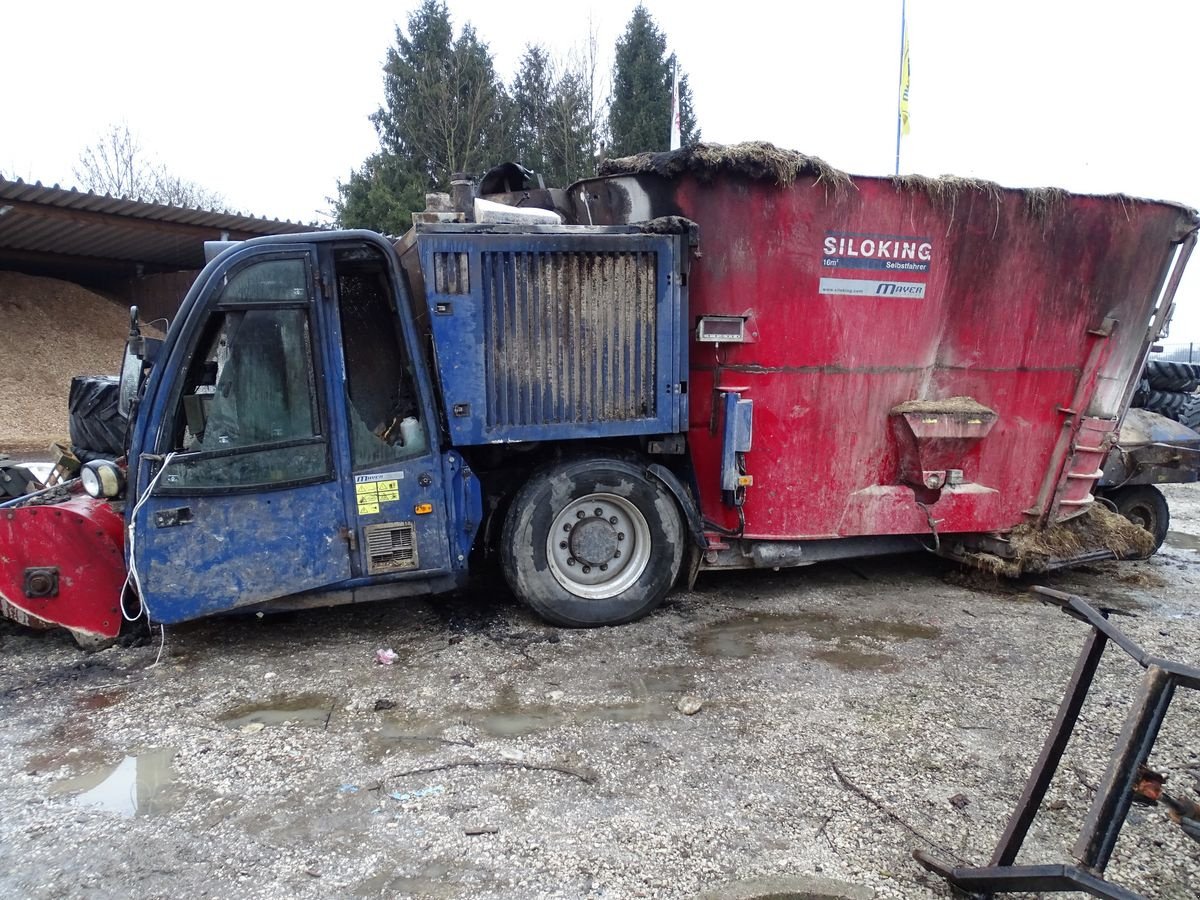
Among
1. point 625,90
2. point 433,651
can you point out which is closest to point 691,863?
point 433,651

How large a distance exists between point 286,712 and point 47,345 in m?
Result: 13.6

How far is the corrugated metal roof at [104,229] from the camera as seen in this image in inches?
393

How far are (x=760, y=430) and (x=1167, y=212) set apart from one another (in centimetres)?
323

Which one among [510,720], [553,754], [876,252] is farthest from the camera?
[876,252]

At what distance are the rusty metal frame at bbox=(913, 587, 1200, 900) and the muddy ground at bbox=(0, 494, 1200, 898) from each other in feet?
0.99

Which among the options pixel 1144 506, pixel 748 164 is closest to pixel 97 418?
pixel 748 164

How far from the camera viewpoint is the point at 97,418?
490 cm

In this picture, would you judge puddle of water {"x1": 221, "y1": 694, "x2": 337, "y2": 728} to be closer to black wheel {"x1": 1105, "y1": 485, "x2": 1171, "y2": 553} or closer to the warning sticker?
the warning sticker

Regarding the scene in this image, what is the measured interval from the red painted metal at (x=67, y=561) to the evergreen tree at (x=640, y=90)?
22611 millimetres

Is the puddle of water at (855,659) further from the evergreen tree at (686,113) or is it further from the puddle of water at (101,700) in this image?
the evergreen tree at (686,113)

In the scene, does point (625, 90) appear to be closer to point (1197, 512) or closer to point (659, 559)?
point (1197, 512)

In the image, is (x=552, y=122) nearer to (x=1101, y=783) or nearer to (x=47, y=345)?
(x=47, y=345)

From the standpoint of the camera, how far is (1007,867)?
234cm

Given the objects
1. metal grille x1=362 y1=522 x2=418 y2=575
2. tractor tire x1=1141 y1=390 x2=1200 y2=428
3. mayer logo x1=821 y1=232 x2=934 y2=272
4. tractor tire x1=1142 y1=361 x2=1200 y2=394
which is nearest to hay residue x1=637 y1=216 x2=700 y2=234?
mayer logo x1=821 y1=232 x2=934 y2=272
